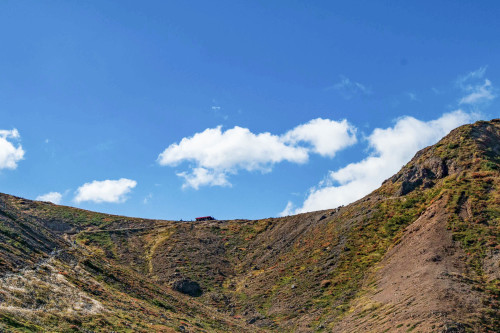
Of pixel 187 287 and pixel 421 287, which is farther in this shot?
pixel 187 287

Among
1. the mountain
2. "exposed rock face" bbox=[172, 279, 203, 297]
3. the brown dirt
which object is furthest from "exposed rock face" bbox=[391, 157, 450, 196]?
"exposed rock face" bbox=[172, 279, 203, 297]

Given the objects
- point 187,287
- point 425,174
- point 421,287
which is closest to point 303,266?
point 187,287

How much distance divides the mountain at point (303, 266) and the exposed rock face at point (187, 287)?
23 centimetres

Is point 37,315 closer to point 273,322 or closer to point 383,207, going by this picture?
point 273,322

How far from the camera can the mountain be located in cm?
4216

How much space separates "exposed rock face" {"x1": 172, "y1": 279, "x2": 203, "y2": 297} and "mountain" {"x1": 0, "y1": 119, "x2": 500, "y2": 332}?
232 millimetres

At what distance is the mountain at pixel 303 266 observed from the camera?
42.2 meters

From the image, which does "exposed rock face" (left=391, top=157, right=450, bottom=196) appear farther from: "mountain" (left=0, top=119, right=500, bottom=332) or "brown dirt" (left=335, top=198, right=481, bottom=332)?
"brown dirt" (left=335, top=198, right=481, bottom=332)

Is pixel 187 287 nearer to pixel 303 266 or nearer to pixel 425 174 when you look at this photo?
pixel 303 266

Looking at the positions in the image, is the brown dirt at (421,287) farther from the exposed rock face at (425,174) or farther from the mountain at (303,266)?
the exposed rock face at (425,174)

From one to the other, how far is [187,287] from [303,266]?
24.3 meters

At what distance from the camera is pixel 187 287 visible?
8338 cm

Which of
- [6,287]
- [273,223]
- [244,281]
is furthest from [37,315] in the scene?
[273,223]

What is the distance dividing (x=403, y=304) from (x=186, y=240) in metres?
72.0
